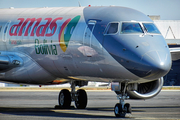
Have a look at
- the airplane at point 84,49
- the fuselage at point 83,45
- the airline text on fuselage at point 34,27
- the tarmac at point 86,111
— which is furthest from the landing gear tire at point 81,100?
the airline text on fuselage at point 34,27

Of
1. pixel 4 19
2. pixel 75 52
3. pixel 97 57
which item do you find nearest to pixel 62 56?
pixel 75 52

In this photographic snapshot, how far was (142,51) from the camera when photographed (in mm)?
14922

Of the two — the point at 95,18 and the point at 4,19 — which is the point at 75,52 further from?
the point at 4,19

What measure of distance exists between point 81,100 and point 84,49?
17.8 feet

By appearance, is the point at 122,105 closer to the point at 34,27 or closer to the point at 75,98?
the point at 75,98

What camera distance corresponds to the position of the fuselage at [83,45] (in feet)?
49.6

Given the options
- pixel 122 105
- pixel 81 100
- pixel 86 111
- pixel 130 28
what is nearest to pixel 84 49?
pixel 130 28

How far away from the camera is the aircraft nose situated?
1463 cm

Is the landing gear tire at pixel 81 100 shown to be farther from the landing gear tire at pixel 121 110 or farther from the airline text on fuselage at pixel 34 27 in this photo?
the landing gear tire at pixel 121 110

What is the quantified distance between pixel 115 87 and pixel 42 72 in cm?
389

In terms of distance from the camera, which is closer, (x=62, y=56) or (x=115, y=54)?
(x=115, y=54)

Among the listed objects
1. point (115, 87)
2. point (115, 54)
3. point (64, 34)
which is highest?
point (64, 34)

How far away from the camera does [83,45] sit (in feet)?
55.1

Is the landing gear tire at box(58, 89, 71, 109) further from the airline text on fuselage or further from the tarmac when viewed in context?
the airline text on fuselage
